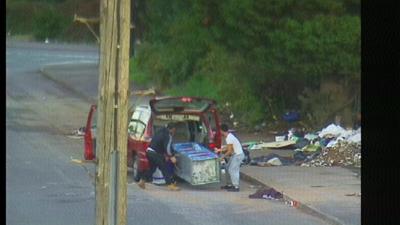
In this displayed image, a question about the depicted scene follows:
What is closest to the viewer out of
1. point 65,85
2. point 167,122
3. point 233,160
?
point 233,160

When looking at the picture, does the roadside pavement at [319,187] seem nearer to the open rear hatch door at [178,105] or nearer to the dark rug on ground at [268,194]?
the dark rug on ground at [268,194]

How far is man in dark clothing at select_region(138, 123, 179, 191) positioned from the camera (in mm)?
16578

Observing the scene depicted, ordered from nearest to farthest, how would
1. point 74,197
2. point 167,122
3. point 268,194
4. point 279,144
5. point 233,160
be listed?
1. point 74,197
2. point 268,194
3. point 233,160
4. point 167,122
5. point 279,144

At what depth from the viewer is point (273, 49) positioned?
75.4 feet

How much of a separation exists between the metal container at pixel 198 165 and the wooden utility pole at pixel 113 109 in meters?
10.6

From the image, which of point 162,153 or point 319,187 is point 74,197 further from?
point 319,187

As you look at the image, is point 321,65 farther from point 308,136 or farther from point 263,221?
point 263,221

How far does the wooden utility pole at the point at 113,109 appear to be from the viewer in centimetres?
594

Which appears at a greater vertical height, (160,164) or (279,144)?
(160,164)

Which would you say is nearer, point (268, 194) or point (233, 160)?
point (268, 194)

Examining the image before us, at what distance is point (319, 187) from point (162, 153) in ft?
8.89

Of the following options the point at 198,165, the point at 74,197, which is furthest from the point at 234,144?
the point at 74,197

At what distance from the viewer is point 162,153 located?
16688 millimetres

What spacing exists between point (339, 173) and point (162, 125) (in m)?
3.39
